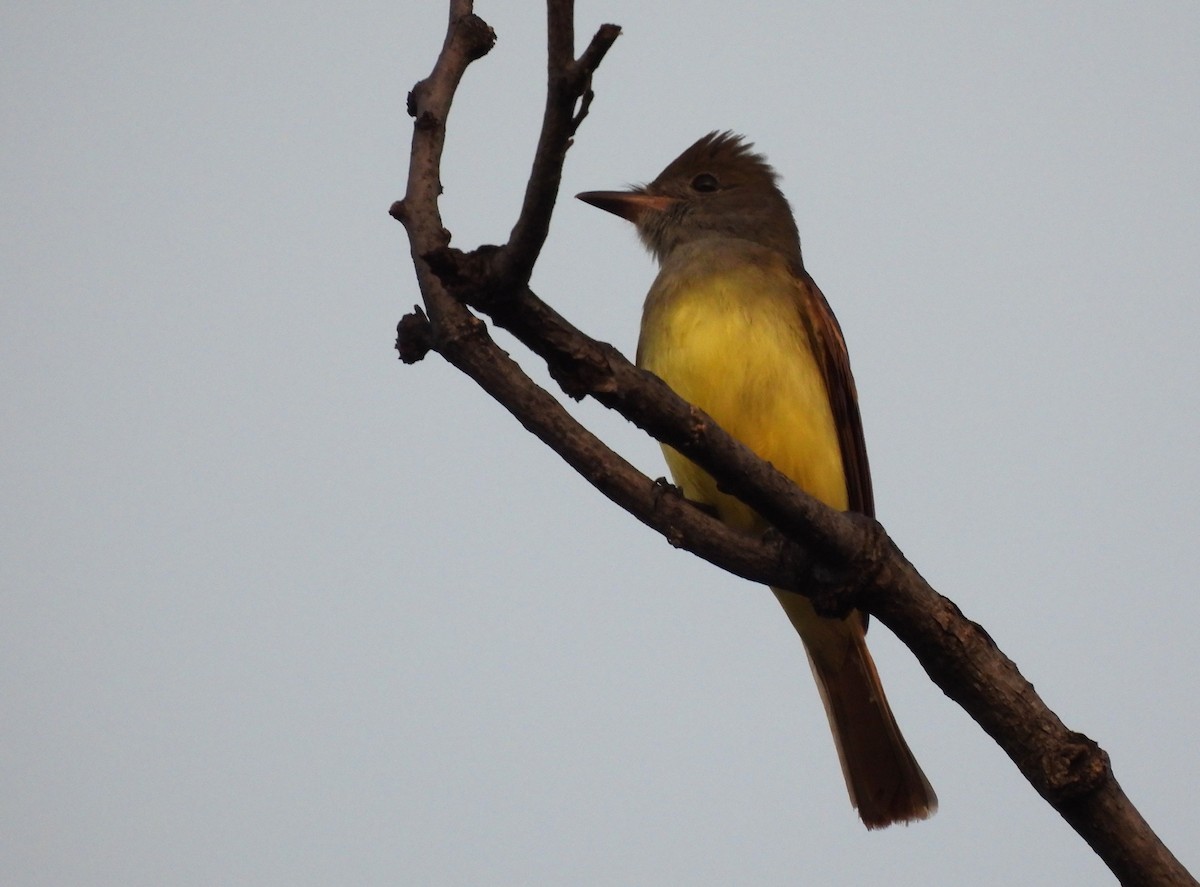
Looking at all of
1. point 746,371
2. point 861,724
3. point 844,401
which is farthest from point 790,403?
point 861,724

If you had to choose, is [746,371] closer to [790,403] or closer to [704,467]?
[790,403]

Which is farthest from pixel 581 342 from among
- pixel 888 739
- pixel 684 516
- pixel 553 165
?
pixel 888 739

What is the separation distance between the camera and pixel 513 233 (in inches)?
119

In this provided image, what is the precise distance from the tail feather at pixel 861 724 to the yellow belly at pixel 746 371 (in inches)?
20.0

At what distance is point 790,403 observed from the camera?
206 inches

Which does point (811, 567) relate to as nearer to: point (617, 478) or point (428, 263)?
point (617, 478)

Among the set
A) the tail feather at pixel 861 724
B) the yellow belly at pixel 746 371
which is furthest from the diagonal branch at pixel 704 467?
the tail feather at pixel 861 724

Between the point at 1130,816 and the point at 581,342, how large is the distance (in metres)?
1.80

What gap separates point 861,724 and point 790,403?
53.8 inches

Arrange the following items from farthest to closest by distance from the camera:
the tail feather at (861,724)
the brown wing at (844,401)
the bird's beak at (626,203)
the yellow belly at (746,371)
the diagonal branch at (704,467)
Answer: the bird's beak at (626,203), the brown wing at (844,401), the tail feather at (861,724), the yellow belly at (746,371), the diagonal branch at (704,467)

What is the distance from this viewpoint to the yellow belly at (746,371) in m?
5.16

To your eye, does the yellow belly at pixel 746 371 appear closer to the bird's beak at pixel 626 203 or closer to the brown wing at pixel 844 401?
the brown wing at pixel 844 401

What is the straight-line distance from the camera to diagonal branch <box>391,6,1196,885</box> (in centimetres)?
310

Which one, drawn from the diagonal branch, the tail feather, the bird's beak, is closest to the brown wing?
the tail feather
